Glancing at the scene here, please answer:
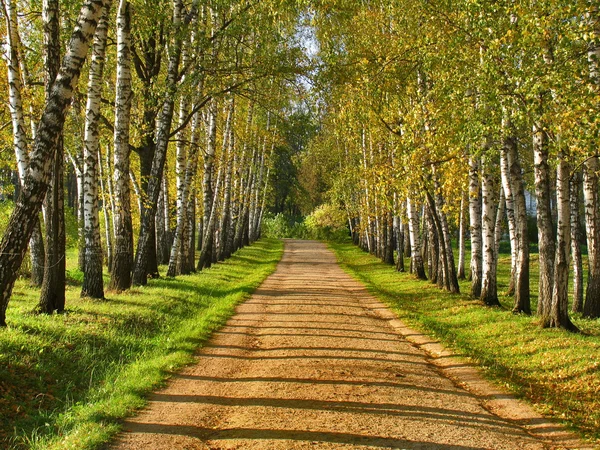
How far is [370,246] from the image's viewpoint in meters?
43.2

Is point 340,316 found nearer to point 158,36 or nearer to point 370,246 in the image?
point 158,36

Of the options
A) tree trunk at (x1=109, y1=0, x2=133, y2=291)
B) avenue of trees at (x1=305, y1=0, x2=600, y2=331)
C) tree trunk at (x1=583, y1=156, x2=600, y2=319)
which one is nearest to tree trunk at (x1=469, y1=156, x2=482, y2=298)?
avenue of trees at (x1=305, y1=0, x2=600, y2=331)

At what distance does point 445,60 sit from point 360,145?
85.2 ft

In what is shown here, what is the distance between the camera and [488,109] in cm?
1145

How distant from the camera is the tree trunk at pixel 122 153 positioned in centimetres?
1456

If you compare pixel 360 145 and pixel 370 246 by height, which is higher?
pixel 360 145

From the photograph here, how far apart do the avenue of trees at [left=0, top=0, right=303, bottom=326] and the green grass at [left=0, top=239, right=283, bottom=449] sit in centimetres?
88

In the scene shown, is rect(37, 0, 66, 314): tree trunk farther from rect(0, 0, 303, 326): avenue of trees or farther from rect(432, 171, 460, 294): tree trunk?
rect(432, 171, 460, 294): tree trunk

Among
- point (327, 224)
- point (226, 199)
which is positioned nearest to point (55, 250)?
point (226, 199)

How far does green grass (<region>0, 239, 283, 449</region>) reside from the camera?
Result: 6211mm

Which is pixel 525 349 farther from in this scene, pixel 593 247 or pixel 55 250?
pixel 55 250

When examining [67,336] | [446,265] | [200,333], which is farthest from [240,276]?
[67,336]

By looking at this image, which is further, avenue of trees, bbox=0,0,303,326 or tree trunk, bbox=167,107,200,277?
tree trunk, bbox=167,107,200,277

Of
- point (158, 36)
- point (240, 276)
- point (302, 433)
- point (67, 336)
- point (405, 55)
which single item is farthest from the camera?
point (240, 276)
